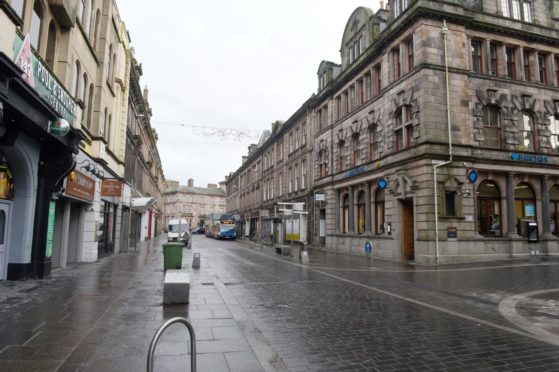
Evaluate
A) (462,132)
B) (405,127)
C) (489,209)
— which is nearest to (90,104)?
(405,127)

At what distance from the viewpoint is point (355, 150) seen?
87.4ft

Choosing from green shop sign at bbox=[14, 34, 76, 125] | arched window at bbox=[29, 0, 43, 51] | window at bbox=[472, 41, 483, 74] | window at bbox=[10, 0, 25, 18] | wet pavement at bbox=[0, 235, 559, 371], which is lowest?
wet pavement at bbox=[0, 235, 559, 371]

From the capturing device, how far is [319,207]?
32250mm

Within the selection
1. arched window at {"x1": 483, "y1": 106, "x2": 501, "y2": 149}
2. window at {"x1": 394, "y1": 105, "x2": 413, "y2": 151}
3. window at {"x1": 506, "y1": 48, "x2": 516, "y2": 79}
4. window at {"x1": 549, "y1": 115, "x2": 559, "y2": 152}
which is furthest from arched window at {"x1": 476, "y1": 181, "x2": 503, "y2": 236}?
window at {"x1": 506, "y1": 48, "x2": 516, "y2": 79}

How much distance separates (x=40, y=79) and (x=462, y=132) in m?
18.6

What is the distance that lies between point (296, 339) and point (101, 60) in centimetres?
1702

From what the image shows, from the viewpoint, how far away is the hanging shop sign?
44.3 ft

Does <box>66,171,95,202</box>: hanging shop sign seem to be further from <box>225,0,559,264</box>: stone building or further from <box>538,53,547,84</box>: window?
<box>538,53,547,84</box>: window

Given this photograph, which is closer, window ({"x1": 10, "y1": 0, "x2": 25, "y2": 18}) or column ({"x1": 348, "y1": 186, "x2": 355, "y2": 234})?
window ({"x1": 10, "y1": 0, "x2": 25, "y2": 18})

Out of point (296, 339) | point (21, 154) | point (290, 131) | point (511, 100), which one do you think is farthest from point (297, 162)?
point (296, 339)

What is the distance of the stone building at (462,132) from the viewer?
61.8 feet

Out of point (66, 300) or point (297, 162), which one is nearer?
point (66, 300)

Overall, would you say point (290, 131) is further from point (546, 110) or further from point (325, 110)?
point (546, 110)

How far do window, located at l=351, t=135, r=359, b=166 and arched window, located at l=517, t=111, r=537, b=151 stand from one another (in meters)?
9.73
